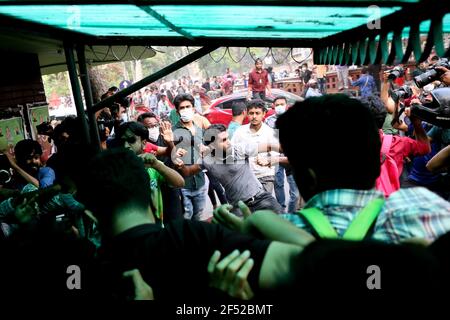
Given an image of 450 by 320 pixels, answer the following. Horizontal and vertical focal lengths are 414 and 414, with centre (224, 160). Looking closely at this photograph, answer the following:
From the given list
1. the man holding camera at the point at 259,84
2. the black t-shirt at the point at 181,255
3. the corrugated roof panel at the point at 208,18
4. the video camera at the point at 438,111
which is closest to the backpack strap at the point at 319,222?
the black t-shirt at the point at 181,255

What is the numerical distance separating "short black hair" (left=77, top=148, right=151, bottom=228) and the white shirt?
3.28 metres

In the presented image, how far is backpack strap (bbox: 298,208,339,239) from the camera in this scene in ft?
3.97

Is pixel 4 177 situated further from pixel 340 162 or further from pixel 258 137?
pixel 340 162

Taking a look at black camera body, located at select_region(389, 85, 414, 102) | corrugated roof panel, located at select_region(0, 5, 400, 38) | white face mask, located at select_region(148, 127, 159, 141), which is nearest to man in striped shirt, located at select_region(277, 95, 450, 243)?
corrugated roof panel, located at select_region(0, 5, 400, 38)

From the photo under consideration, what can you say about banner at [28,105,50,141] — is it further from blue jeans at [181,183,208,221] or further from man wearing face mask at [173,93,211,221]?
blue jeans at [181,183,208,221]

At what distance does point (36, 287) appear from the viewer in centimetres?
115

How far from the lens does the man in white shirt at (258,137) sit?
15.9ft

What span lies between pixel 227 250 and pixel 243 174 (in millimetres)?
3106

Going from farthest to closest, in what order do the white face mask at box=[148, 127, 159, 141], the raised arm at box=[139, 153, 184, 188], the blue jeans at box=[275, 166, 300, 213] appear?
the white face mask at box=[148, 127, 159, 141], the blue jeans at box=[275, 166, 300, 213], the raised arm at box=[139, 153, 184, 188]

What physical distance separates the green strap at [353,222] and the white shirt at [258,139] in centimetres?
353

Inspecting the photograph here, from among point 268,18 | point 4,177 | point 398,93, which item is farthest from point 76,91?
point 398,93

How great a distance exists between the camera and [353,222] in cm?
120

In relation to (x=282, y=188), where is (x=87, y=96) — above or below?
above

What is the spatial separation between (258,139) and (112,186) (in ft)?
11.5
